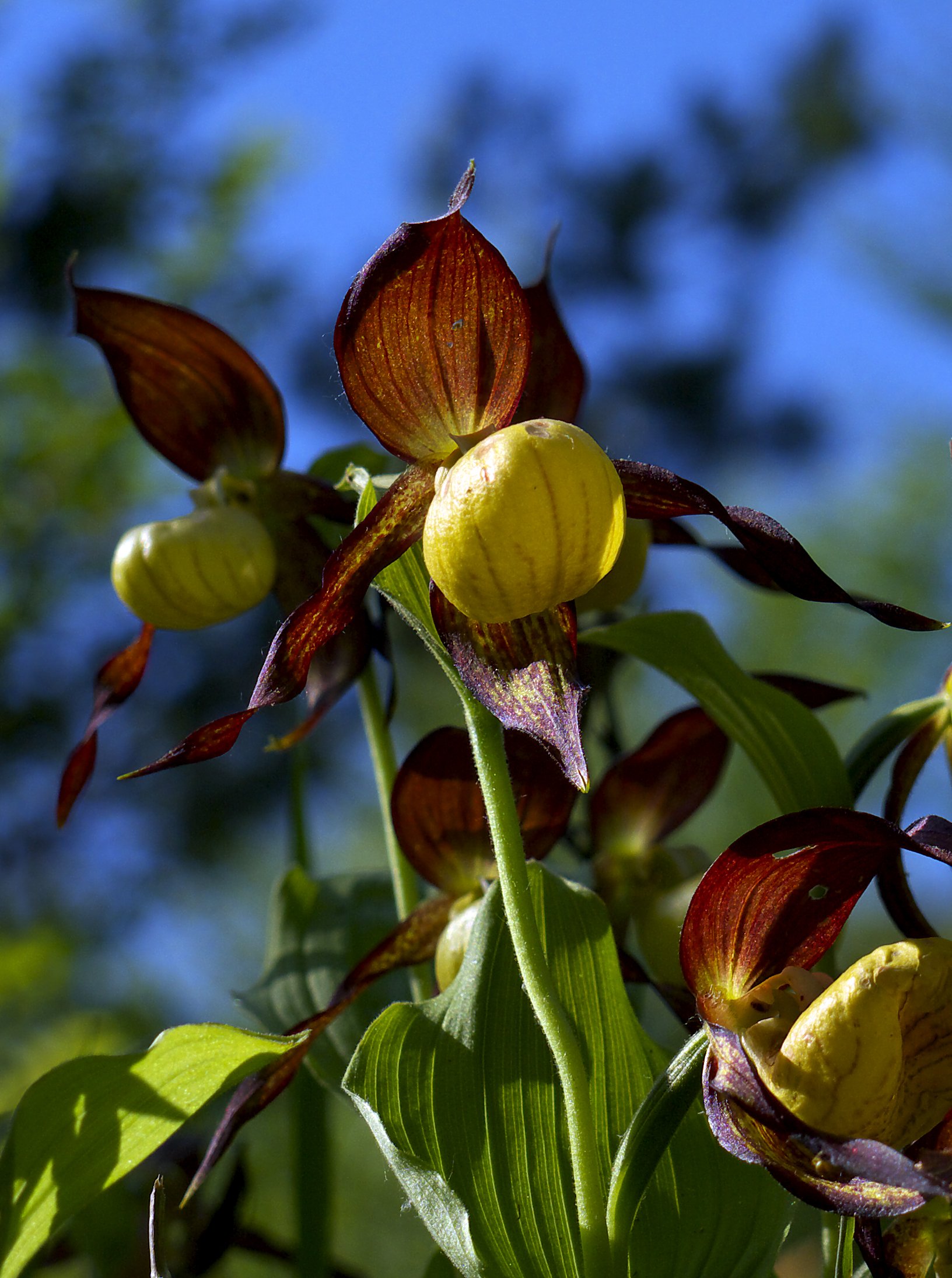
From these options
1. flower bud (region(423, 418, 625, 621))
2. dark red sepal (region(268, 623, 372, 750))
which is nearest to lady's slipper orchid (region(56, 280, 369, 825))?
dark red sepal (region(268, 623, 372, 750))

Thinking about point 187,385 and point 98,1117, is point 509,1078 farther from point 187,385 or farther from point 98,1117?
point 187,385

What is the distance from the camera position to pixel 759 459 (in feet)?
23.2

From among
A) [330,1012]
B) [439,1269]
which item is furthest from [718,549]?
[439,1269]

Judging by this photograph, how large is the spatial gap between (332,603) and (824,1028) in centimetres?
24

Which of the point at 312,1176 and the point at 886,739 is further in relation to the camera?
the point at 312,1176

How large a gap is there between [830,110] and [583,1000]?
842 cm

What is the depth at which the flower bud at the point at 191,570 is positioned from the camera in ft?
2.01

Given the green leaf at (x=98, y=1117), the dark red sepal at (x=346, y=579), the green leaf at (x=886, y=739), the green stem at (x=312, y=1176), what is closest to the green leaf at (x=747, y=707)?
the green leaf at (x=886, y=739)

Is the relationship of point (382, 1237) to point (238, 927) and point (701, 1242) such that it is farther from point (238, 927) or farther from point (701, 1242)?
point (701, 1242)

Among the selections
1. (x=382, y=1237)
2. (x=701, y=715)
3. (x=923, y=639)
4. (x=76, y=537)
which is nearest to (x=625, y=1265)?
(x=701, y=715)

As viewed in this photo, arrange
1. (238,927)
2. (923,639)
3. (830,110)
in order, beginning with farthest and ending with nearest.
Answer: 1. (830,110)
2. (923,639)
3. (238,927)

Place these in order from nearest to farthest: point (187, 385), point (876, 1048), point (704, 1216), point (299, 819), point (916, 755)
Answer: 1. point (876, 1048)
2. point (704, 1216)
3. point (916, 755)
4. point (187, 385)
5. point (299, 819)

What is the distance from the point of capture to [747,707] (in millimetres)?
549

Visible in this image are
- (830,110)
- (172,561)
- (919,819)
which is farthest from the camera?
(830,110)
